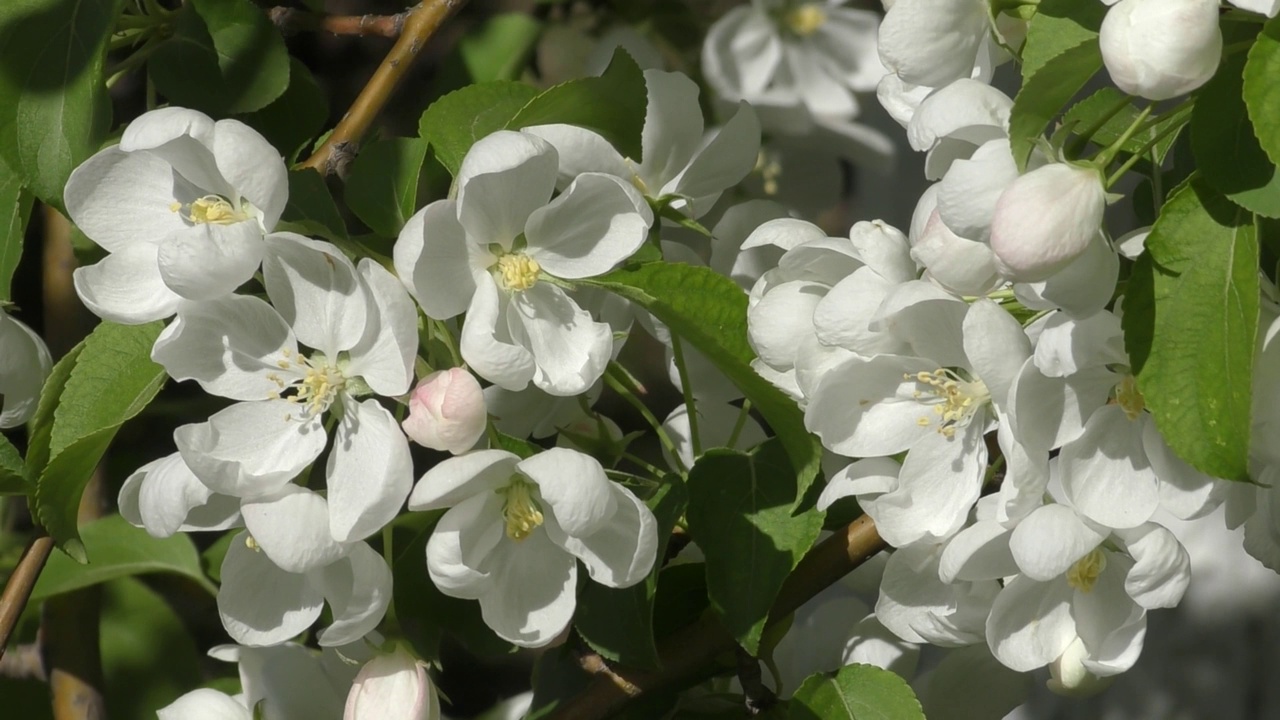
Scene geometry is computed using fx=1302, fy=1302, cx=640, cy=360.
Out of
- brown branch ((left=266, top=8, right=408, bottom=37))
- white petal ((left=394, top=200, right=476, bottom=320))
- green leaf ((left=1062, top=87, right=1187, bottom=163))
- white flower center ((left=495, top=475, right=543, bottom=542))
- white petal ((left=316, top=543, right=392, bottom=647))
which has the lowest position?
white petal ((left=316, top=543, right=392, bottom=647))

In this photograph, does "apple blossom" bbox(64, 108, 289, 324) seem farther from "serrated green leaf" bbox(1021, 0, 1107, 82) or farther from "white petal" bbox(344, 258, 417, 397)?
"serrated green leaf" bbox(1021, 0, 1107, 82)

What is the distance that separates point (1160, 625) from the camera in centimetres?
133

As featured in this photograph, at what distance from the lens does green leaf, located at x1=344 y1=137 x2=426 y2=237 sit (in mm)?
739

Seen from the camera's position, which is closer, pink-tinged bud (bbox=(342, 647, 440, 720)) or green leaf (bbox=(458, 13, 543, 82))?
pink-tinged bud (bbox=(342, 647, 440, 720))

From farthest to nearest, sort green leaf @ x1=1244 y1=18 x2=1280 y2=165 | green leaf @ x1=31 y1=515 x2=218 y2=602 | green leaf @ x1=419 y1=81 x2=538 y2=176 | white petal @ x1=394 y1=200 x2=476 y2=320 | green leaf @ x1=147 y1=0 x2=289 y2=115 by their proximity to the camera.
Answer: green leaf @ x1=31 y1=515 x2=218 y2=602 < green leaf @ x1=147 y1=0 x2=289 y2=115 < green leaf @ x1=419 y1=81 x2=538 y2=176 < white petal @ x1=394 y1=200 x2=476 y2=320 < green leaf @ x1=1244 y1=18 x2=1280 y2=165

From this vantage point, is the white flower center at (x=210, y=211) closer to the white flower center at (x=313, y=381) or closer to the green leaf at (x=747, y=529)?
the white flower center at (x=313, y=381)

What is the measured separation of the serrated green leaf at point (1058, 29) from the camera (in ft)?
2.09

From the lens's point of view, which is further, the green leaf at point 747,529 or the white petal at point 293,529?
the green leaf at point 747,529

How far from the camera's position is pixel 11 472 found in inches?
28.8

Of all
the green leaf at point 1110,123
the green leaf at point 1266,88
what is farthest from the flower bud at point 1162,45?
the green leaf at point 1110,123

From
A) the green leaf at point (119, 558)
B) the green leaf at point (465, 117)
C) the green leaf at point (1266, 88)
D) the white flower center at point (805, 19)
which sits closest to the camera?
the green leaf at point (1266, 88)

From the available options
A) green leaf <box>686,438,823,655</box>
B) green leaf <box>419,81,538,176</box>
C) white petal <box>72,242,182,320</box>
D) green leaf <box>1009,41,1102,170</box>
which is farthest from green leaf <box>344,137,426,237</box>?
green leaf <box>1009,41,1102,170</box>

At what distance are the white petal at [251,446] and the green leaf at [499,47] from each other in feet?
1.61

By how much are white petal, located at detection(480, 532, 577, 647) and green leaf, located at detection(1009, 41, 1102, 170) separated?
32 cm
